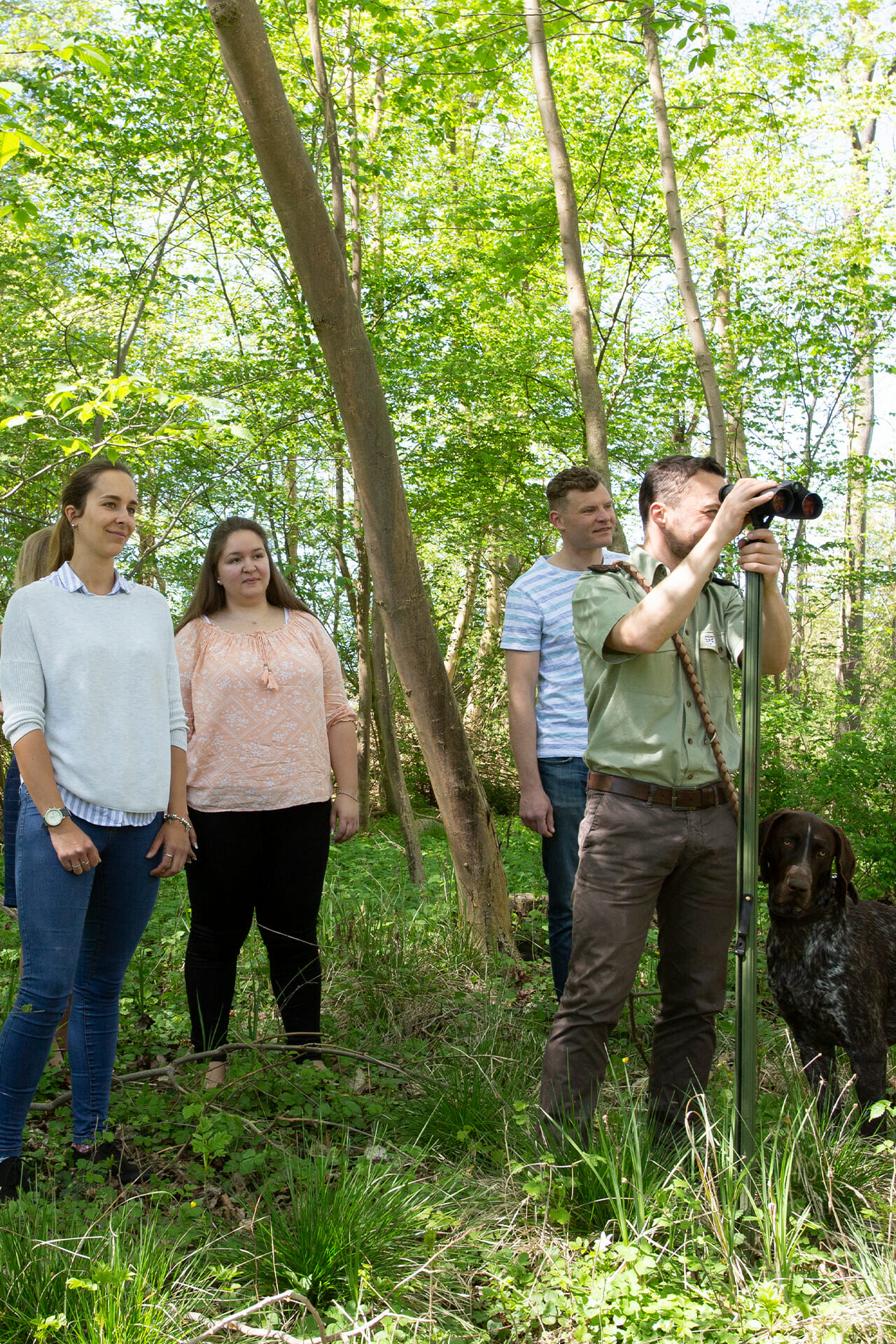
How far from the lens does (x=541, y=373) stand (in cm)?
1320

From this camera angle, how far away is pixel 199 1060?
376cm

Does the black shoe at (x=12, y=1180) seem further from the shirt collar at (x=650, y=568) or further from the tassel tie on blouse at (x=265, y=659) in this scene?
the shirt collar at (x=650, y=568)

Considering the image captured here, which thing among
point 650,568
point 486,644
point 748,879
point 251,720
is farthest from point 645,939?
point 486,644

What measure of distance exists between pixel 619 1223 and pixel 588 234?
12169 millimetres

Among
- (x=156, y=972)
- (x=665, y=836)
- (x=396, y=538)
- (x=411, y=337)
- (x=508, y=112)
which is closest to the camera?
(x=665, y=836)

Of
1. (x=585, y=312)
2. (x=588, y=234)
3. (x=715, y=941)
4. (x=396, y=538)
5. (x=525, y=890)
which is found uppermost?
(x=588, y=234)

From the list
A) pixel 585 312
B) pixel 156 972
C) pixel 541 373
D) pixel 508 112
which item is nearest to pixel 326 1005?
pixel 156 972

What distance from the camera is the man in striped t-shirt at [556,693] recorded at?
393 cm

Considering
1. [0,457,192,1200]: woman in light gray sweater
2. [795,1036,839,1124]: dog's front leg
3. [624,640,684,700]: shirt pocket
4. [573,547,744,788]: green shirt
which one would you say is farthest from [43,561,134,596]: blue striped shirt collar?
[795,1036,839,1124]: dog's front leg

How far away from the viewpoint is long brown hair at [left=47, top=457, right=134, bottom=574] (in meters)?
3.28

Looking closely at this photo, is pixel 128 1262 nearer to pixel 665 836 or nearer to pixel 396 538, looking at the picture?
pixel 665 836

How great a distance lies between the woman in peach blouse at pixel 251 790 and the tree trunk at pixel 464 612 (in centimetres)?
977

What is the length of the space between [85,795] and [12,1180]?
105cm

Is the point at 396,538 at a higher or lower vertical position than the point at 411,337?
lower
